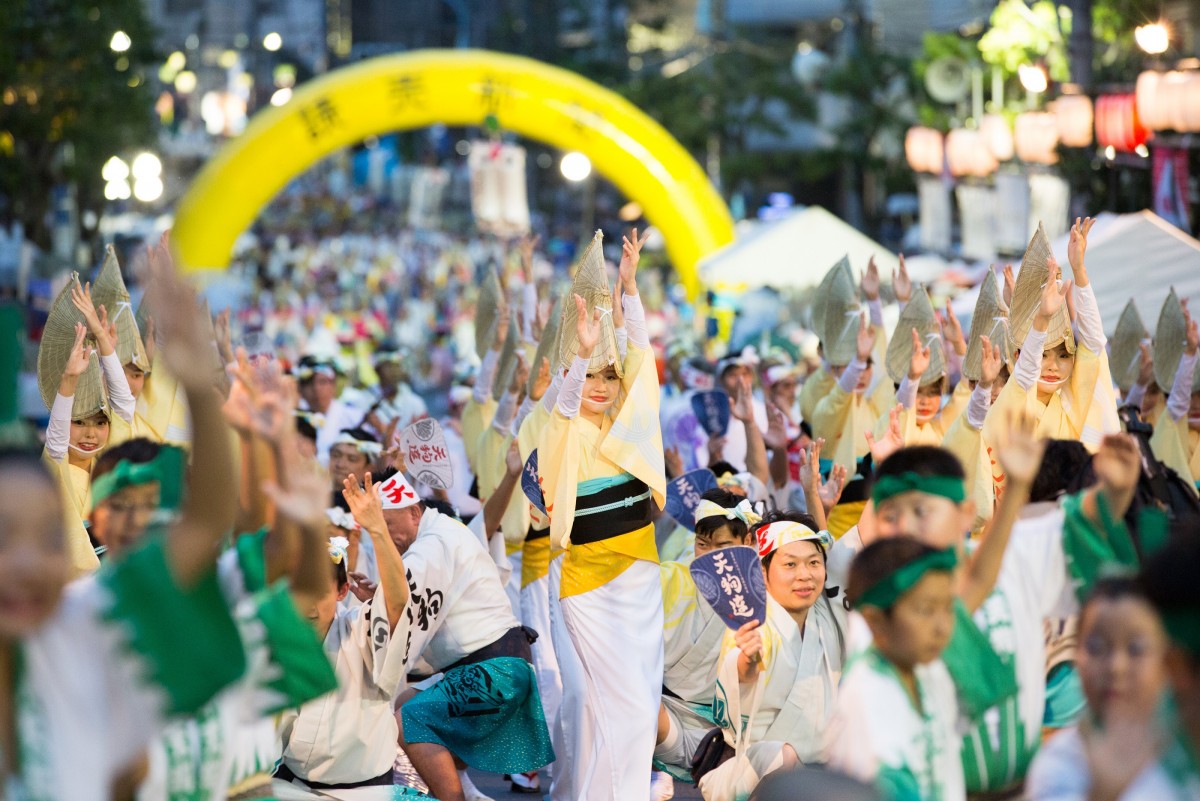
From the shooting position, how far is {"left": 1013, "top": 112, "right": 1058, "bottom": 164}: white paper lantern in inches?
650

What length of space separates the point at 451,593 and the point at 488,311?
414cm

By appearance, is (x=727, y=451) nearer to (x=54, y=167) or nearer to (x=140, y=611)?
(x=140, y=611)

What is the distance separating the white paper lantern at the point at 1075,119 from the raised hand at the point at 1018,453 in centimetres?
1175

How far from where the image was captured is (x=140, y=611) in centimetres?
293

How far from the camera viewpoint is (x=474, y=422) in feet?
31.6

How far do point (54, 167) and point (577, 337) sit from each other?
2045 cm

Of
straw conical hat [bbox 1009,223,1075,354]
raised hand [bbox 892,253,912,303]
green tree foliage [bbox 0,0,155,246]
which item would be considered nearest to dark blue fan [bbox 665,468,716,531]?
straw conical hat [bbox 1009,223,1075,354]

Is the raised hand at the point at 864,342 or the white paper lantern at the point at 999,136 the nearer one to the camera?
the raised hand at the point at 864,342

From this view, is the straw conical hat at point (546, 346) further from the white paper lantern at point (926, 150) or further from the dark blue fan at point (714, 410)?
the white paper lantern at point (926, 150)

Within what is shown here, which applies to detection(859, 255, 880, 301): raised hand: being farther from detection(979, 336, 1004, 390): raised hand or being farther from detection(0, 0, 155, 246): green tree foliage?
detection(0, 0, 155, 246): green tree foliage

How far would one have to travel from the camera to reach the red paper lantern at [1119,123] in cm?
1377

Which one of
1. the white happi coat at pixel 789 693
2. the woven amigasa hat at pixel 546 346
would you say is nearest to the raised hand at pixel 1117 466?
the white happi coat at pixel 789 693

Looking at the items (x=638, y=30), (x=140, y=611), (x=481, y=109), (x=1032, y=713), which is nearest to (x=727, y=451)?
(x=1032, y=713)

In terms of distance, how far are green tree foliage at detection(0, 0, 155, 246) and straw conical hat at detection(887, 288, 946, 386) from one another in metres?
14.6
